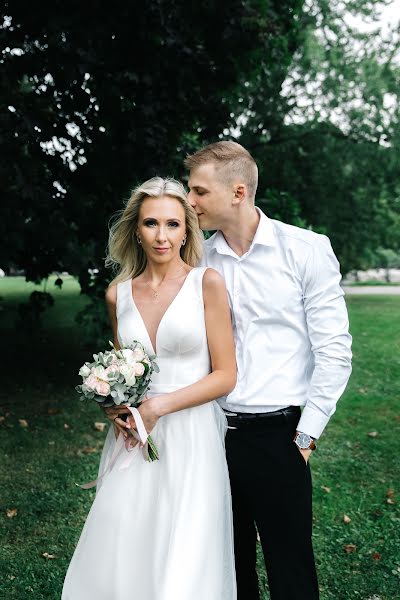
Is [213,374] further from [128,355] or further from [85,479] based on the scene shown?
[85,479]

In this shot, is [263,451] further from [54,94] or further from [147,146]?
[54,94]

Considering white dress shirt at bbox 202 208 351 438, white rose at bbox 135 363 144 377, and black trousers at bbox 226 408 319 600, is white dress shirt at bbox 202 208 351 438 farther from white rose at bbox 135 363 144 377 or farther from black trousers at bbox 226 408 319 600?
white rose at bbox 135 363 144 377

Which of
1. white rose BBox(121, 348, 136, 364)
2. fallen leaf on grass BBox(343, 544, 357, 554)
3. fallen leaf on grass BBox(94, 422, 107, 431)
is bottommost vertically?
fallen leaf on grass BBox(94, 422, 107, 431)

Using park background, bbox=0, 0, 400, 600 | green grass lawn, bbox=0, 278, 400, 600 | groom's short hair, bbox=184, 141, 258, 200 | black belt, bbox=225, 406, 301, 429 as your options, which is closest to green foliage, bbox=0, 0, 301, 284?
park background, bbox=0, 0, 400, 600

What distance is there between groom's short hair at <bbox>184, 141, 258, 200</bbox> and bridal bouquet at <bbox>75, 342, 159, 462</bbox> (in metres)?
0.92

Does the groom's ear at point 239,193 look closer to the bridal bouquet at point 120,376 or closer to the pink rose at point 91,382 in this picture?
the bridal bouquet at point 120,376

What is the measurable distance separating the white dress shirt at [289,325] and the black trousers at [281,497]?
11 centimetres

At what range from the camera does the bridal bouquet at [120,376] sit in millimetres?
2793

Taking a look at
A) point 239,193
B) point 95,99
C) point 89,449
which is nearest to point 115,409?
point 239,193

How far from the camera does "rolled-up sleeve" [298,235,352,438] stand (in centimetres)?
301

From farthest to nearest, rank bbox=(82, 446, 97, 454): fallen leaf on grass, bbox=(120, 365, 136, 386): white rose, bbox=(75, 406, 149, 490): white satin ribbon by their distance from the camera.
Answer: bbox=(82, 446, 97, 454): fallen leaf on grass
bbox=(75, 406, 149, 490): white satin ribbon
bbox=(120, 365, 136, 386): white rose

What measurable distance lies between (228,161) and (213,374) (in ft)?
3.31

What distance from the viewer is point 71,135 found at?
28.9 ft

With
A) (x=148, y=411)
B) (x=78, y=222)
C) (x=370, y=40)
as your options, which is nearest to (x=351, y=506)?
(x=148, y=411)
